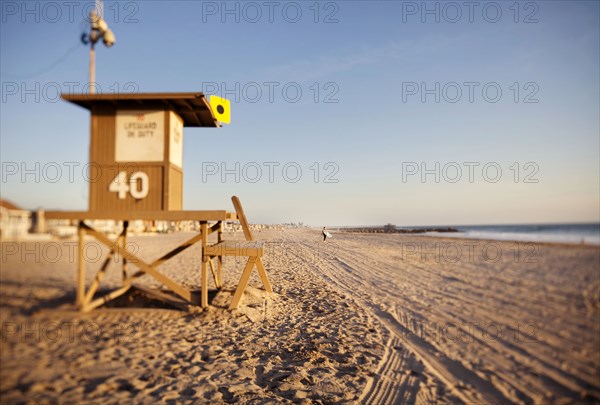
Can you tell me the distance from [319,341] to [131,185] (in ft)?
13.8

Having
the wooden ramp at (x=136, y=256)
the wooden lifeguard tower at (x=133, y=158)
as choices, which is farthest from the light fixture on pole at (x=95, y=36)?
the wooden ramp at (x=136, y=256)

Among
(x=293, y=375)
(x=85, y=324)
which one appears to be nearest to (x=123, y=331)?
(x=85, y=324)

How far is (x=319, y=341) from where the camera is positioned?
5.13 metres

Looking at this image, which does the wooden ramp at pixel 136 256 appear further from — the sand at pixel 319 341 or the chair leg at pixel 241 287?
the sand at pixel 319 341

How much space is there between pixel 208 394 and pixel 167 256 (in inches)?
134

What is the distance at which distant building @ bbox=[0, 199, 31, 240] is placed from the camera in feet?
6.81

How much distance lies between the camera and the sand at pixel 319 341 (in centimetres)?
152

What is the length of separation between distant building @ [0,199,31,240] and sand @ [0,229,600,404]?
8.4 inches

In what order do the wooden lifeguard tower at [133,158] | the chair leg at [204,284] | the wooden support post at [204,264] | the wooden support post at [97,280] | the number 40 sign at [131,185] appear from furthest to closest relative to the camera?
the chair leg at [204,284]
the wooden support post at [204,264]
the number 40 sign at [131,185]
the wooden lifeguard tower at [133,158]
the wooden support post at [97,280]

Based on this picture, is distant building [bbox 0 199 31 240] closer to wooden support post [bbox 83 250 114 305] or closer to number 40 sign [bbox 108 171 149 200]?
wooden support post [bbox 83 250 114 305]

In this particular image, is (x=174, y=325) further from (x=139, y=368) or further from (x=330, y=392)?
(x=330, y=392)

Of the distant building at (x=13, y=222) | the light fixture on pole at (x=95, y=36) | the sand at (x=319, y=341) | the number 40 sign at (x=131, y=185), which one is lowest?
Result: the sand at (x=319, y=341)

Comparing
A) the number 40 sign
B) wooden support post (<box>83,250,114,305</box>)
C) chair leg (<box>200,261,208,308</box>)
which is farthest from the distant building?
chair leg (<box>200,261,208,308</box>)

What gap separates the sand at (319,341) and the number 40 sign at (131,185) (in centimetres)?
97
